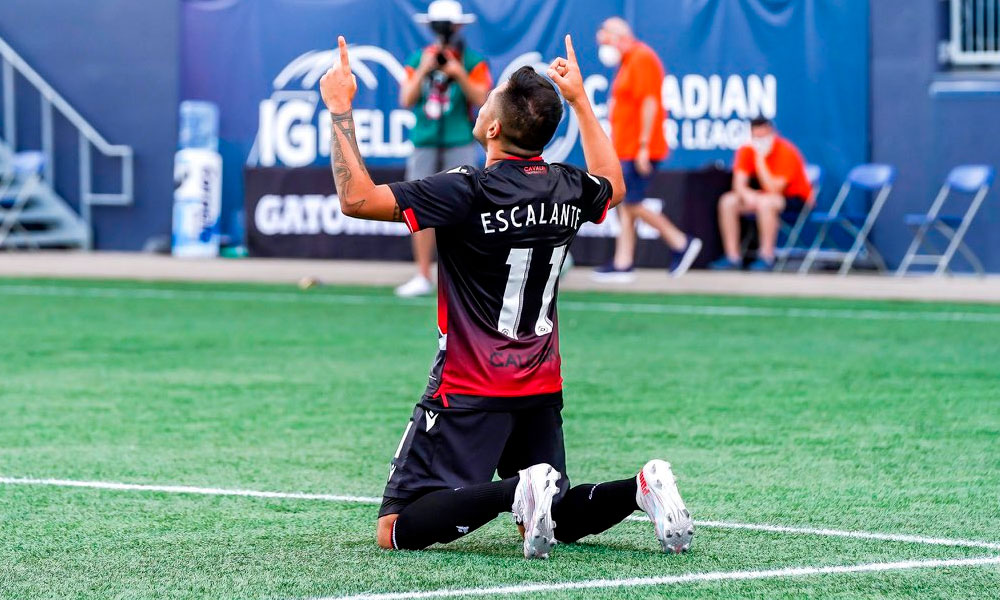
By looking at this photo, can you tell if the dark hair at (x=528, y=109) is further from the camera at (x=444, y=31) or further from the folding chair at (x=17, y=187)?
the folding chair at (x=17, y=187)

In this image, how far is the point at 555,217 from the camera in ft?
14.5

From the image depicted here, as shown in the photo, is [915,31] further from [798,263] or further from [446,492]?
[446,492]

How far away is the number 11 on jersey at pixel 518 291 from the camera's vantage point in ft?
14.5

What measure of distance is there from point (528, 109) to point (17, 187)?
15.3 metres

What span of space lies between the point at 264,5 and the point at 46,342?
8955 mm

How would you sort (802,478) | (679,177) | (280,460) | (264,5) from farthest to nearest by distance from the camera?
(264,5), (679,177), (280,460), (802,478)

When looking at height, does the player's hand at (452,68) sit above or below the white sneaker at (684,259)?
above

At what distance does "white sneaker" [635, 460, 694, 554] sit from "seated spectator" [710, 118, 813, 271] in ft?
35.3

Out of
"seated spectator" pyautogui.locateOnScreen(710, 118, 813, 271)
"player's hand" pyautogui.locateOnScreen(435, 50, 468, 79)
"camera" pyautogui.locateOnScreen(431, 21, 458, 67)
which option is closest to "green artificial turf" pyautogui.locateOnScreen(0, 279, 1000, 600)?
"player's hand" pyautogui.locateOnScreen(435, 50, 468, 79)

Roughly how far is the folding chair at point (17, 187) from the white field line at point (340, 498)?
13.1m

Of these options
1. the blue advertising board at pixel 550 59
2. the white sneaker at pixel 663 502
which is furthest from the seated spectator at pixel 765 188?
the white sneaker at pixel 663 502

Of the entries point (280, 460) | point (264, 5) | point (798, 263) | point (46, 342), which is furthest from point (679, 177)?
point (280, 460)

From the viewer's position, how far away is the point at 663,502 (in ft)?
13.7

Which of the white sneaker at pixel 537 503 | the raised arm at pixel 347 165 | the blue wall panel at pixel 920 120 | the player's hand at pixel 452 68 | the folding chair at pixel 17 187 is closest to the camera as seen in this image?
the white sneaker at pixel 537 503
